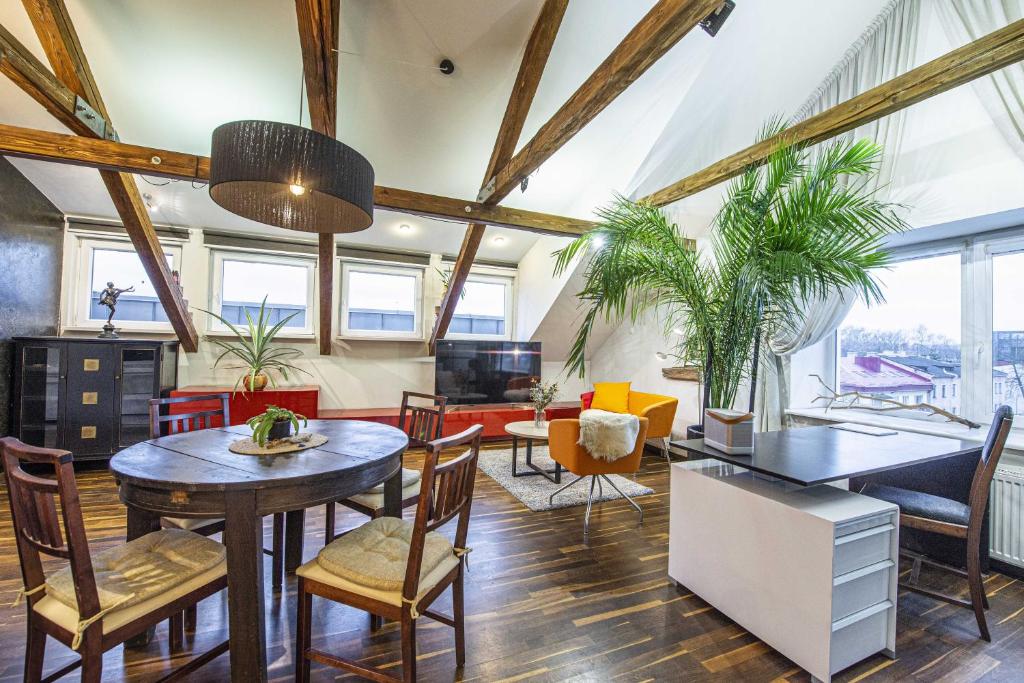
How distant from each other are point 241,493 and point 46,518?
1.57 ft

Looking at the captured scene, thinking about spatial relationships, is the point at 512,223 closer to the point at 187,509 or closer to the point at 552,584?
the point at 552,584

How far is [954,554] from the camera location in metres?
2.42

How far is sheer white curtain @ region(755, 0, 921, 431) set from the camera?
2.81 meters

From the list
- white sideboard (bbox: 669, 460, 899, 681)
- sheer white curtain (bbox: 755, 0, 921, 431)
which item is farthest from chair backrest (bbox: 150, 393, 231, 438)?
sheer white curtain (bbox: 755, 0, 921, 431)

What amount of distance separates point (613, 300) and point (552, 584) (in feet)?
Result: 5.17

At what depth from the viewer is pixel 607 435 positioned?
2877mm

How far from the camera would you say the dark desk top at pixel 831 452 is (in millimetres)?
1781

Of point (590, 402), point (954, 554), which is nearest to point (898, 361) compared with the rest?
point (954, 554)

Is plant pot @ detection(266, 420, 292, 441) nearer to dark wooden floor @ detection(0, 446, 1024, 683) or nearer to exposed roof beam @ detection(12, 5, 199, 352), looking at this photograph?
dark wooden floor @ detection(0, 446, 1024, 683)

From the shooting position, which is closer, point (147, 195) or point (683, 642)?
point (683, 642)

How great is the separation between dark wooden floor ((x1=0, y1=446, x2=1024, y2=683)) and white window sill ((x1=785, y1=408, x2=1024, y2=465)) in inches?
28.9

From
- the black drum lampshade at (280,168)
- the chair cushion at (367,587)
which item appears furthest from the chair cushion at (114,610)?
the black drum lampshade at (280,168)

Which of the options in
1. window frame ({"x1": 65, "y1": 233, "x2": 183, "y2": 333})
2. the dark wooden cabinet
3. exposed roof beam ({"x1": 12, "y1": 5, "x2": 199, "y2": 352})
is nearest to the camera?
exposed roof beam ({"x1": 12, "y1": 5, "x2": 199, "y2": 352})

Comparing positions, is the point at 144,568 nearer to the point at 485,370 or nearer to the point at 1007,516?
the point at 1007,516
